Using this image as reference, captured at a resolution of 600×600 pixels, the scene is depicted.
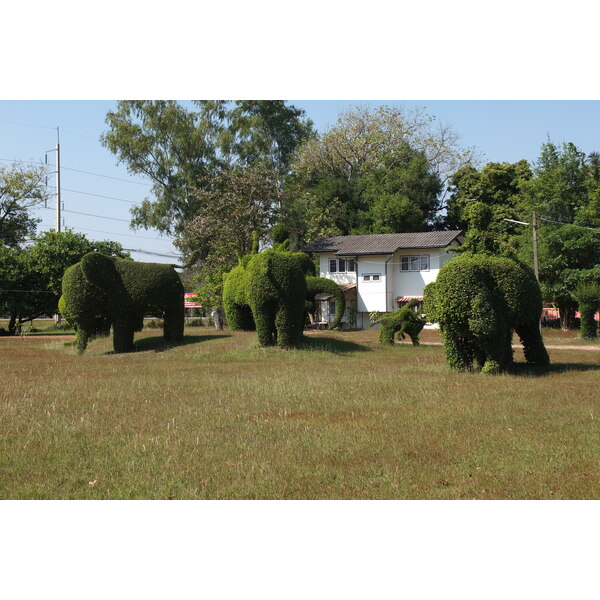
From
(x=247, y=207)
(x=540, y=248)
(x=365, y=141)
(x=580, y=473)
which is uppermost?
(x=365, y=141)

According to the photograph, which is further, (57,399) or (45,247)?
(45,247)

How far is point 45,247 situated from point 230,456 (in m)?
38.2

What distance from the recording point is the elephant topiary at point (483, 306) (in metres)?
15.6

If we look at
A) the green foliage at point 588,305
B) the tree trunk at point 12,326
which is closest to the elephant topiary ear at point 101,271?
the tree trunk at point 12,326

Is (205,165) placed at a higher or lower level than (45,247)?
higher

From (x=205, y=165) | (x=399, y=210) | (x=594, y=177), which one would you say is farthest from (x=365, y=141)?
(x=594, y=177)

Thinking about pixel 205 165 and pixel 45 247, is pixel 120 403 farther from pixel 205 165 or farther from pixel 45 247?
pixel 205 165

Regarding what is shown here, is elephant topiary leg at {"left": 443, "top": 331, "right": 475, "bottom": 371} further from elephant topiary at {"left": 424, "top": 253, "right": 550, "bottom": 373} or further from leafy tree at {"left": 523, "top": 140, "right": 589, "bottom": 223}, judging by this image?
leafy tree at {"left": 523, "top": 140, "right": 589, "bottom": 223}

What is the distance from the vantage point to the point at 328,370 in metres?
17.3

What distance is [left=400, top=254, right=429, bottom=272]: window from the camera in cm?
4731

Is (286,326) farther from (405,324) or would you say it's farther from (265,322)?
(405,324)

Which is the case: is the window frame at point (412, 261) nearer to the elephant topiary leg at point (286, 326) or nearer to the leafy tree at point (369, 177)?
the leafy tree at point (369, 177)

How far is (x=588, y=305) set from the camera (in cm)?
3142

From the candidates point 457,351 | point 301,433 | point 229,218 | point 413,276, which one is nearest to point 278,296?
point 457,351
